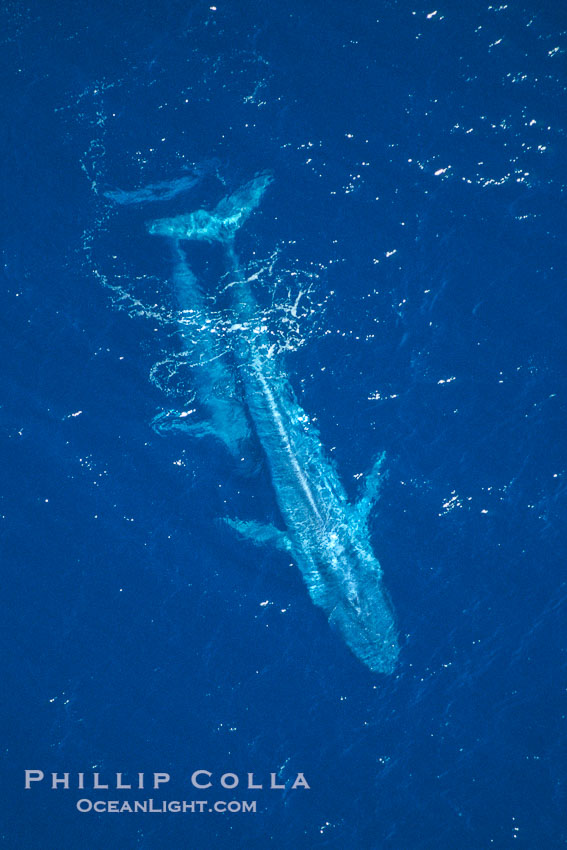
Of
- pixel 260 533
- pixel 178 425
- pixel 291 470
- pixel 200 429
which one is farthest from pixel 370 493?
pixel 178 425

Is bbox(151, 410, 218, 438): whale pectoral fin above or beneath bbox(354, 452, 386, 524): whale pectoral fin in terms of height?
above

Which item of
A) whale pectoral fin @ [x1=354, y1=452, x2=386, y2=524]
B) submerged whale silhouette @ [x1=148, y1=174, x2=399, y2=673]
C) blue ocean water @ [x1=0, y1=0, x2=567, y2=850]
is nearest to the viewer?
blue ocean water @ [x1=0, y1=0, x2=567, y2=850]

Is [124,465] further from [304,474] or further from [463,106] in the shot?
[463,106]

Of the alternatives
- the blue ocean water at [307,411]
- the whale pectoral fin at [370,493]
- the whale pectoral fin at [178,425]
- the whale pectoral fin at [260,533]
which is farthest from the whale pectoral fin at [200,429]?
the whale pectoral fin at [370,493]

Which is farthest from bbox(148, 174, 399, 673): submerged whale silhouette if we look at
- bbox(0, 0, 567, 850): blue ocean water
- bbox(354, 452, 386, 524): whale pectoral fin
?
bbox(0, 0, 567, 850): blue ocean water

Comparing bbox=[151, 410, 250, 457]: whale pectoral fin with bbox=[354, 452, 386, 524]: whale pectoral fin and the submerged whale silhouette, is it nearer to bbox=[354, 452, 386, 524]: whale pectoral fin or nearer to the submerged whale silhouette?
the submerged whale silhouette

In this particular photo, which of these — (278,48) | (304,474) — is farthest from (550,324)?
(278,48)

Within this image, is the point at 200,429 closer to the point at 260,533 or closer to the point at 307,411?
the point at 307,411
